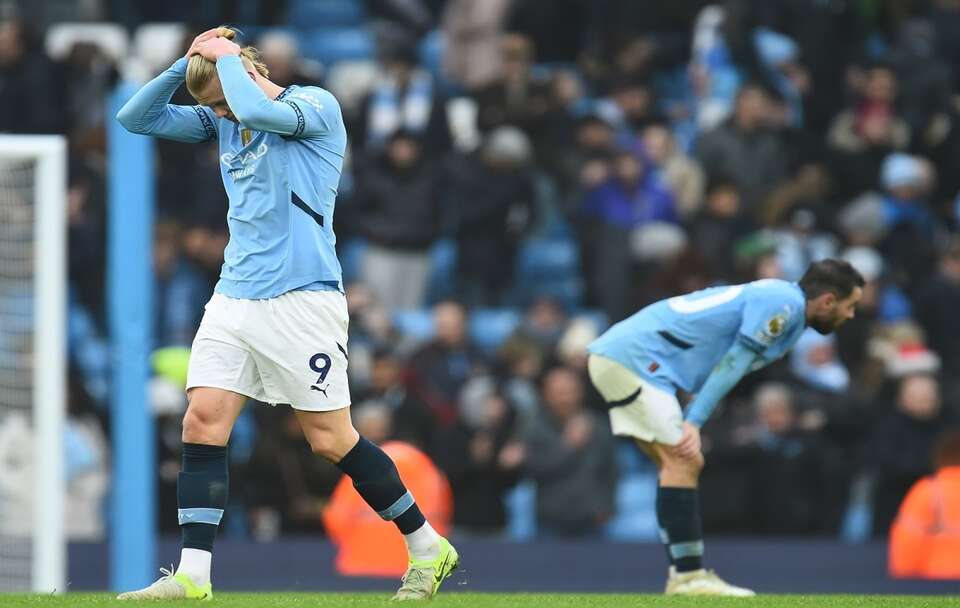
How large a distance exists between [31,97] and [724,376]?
8.51m

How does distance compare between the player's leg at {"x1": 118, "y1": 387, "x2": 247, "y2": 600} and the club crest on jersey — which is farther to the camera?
the club crest on jersey

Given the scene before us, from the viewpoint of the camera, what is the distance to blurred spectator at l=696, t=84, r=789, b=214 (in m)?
16.1

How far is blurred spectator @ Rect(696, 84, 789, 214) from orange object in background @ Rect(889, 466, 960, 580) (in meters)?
4.74

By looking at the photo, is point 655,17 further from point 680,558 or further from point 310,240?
point 310,240

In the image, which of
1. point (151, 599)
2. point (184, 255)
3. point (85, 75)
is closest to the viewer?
point (151, 599)

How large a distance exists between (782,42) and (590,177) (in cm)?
377

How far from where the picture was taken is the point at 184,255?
14930 millimetres

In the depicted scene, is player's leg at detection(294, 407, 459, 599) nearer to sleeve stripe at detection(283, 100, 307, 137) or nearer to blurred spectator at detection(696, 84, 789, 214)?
sleeve stripe at detection(283, 100, 307, 137)

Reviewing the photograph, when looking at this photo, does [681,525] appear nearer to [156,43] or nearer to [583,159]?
[583,159]

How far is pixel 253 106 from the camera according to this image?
7031 millimetres

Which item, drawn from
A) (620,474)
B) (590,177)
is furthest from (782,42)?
(620,474)

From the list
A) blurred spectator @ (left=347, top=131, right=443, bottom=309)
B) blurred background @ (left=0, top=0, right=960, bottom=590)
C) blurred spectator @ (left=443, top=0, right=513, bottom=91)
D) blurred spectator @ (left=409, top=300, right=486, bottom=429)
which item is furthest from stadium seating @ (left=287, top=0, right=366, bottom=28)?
blurred spectator @ (left=409, top=300, right=486, bottom=429)

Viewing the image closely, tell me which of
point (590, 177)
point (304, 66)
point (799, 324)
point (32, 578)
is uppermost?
point (304, 66)

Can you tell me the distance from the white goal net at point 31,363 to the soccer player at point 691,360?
3.17 metres
